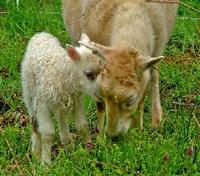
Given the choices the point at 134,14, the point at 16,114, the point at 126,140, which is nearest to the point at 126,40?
the point at 134,14

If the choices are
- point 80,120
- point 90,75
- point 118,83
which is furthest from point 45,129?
point 118,83

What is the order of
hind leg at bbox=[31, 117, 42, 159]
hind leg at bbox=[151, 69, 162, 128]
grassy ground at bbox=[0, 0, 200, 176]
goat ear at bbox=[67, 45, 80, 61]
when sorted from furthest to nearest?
1. hind leg at bbox=[151, 69, 162, 128]
2. hind leg at bbox=[31, 117, 42, 159]
3. goat ear at bbox=[67, 45, 80, 61]
4. grassy ground at bbox=[0, 0, 200, 176]

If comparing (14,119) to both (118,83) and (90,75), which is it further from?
(118,83)

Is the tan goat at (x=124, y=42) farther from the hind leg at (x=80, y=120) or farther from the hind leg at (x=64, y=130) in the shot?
the hind leg at (x=64, y=130)

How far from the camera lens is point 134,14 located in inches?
264

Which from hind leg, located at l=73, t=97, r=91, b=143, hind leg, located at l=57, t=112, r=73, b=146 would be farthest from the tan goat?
hind leg, located at l=57, t=112, r=73, b=146

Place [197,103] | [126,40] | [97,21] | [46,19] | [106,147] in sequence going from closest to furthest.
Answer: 1. [106,147]
2. [126,40]
3. [97,21]
4. [197,103]
5. [46,19]

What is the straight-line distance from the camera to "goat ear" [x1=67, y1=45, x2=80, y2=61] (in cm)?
578

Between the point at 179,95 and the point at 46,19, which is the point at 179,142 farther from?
the point at 46,19

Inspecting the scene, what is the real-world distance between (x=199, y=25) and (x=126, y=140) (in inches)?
175

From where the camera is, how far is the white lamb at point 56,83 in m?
5.81

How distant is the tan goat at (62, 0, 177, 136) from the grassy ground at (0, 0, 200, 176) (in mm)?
217

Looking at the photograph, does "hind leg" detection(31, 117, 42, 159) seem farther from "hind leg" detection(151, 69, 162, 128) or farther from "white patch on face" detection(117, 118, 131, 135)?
"hind leg" detection(151, 69, 162, 128)

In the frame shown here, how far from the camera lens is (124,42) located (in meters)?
6.29
